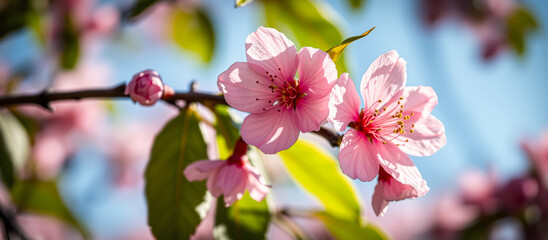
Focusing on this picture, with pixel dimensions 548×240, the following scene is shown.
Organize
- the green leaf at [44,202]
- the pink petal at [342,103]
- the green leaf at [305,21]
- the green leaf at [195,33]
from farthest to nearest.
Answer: the green leaf at [195,33]
the green leaf at [44,202]
the green leaf at [305,21]
the pink petal at [342,103]

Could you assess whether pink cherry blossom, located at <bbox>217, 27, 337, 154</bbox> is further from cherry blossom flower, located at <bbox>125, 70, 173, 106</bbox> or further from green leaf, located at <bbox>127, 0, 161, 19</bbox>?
green leaf, located at <bbox>127, 0, 161, 19</bbox>

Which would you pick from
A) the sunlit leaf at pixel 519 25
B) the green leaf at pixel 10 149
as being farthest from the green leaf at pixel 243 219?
the sunlit leaf at pixel 519 25

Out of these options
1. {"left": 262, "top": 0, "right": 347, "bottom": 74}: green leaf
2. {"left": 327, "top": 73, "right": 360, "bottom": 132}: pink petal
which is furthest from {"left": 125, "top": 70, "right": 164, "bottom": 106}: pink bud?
{"left": 262, "top": 0, "right": 347, "bottom": 74}: green leaf

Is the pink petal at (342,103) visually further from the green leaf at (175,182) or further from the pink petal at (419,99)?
the green leaf at (175,182)

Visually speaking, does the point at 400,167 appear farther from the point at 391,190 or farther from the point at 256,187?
the point at 256,187

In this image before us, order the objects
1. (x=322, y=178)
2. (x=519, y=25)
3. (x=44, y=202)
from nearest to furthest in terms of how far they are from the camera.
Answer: (x=322, y=178) → (x=44, y=202) → (x=519, y=25)

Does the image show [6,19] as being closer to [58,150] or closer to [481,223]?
[58,150]

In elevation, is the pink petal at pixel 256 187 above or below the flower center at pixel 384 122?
below

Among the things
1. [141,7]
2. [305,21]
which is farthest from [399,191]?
[305,21]
